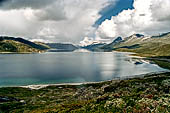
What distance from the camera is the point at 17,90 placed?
122250mm

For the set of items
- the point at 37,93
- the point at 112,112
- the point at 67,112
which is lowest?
the point at 37,93

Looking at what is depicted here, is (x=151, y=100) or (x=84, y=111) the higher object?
(x=151, y=100)

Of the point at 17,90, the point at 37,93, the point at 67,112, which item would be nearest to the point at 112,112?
the point at 67,112

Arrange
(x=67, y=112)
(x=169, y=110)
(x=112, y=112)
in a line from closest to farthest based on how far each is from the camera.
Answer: (x=169, y=110), (x=112, y=112), (x=67, y=112)

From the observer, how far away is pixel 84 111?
36781mm

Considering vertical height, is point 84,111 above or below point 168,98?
below

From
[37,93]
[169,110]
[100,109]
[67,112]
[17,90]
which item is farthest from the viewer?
[17,90]

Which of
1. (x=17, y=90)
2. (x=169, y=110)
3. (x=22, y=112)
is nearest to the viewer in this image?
(x=169, y=110)

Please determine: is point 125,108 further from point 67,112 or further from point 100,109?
point 67,112

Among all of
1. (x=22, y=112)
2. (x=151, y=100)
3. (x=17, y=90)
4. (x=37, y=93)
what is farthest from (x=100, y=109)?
(x=17, y=90)

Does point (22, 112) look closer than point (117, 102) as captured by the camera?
No

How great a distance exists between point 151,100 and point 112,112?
29.1 feet

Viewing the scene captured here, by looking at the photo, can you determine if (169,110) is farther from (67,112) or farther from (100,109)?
(67,112)

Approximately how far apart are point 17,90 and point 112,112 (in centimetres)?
10658
